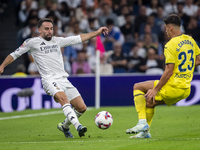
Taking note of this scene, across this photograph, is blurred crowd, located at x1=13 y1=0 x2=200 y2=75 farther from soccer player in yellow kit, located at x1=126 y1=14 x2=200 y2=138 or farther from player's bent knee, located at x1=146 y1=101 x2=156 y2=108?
soccer player in yellow kit, located at x1=126 y1=14 x2=200 y2=138

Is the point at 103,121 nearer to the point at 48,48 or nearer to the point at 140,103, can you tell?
the point at 140,103

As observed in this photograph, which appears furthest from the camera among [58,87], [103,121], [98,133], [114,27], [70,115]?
[114,27]

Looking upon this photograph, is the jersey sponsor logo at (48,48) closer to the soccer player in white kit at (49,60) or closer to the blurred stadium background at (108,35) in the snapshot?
the soccer player in white kit at (49,60)

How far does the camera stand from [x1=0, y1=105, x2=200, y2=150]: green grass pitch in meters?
5.73

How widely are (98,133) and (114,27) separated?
329 inches

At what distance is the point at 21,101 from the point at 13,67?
12.7 feet

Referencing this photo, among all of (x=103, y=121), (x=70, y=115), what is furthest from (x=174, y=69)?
(x=70, y=115)

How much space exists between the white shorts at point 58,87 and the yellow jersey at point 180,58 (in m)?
2.07

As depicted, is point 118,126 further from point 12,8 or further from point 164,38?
point 12,8

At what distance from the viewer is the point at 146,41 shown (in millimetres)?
14695

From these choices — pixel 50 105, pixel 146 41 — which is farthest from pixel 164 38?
pixel 50 105

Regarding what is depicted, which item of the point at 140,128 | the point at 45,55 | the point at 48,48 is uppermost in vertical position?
the point at 48,48

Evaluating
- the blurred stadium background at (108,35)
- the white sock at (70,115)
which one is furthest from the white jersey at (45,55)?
the blurred stadium background at (108,35)

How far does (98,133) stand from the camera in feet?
24.8
